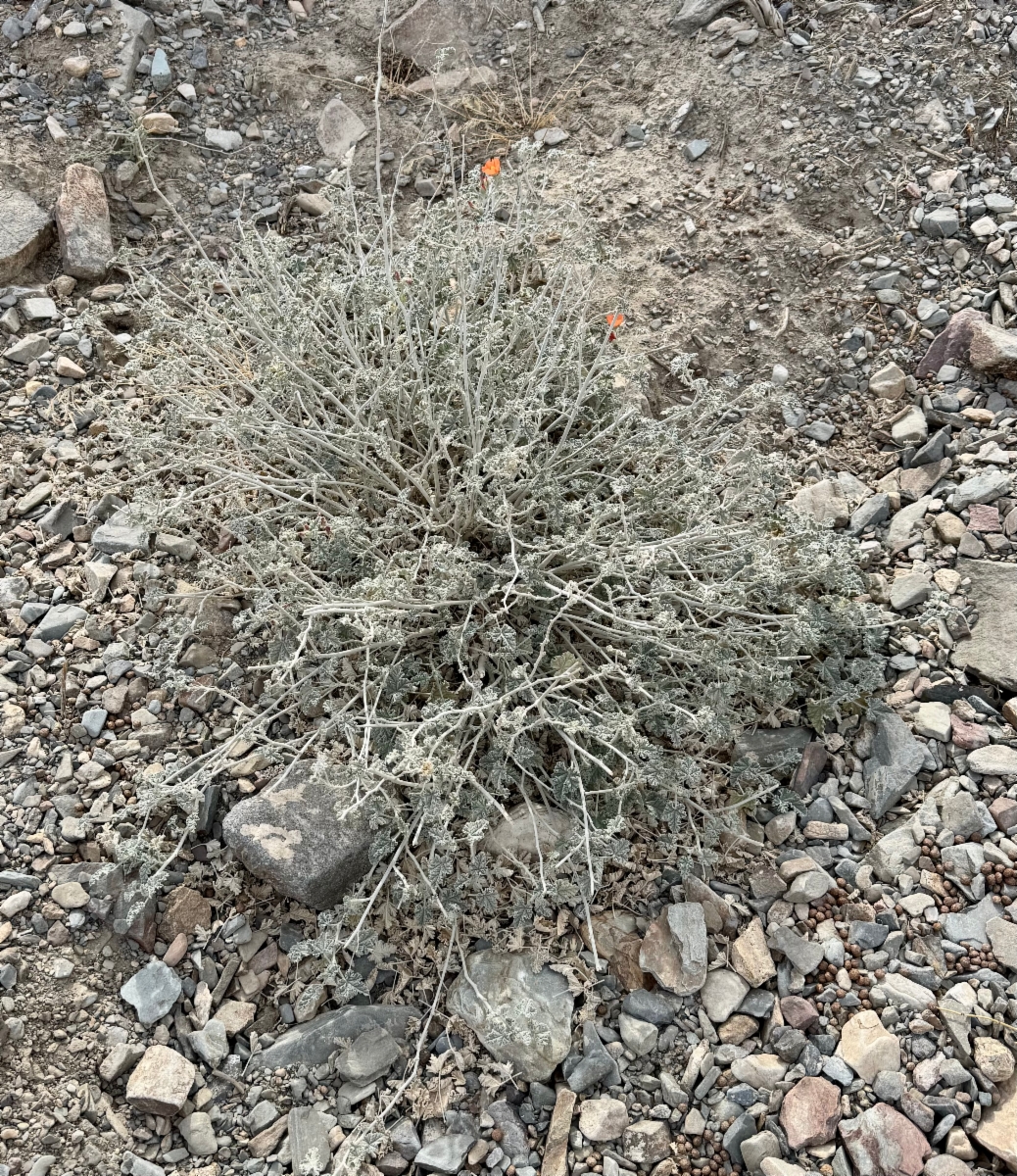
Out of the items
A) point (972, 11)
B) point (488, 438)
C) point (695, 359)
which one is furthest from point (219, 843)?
point (972, 11)

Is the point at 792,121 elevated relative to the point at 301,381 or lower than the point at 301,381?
elevated

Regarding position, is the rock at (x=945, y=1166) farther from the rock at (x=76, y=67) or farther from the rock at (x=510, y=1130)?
the rock at (x=76, y=67)

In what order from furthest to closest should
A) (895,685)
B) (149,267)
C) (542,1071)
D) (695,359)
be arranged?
(149,267), (695,359), (895,685), (542,1071)

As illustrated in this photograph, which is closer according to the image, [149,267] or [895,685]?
[895,685]

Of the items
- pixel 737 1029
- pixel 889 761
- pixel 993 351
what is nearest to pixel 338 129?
pixel 993 351

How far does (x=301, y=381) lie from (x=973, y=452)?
2358mm

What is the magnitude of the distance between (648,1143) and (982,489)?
2.31 metres

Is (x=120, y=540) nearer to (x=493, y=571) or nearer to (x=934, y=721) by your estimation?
(x=493, y=571)

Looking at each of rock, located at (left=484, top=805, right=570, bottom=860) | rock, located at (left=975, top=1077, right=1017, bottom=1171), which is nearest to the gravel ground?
rock, located at (left=975, top=1077, right=1017, bottom=1171)

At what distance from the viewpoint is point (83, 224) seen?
13.7 ft

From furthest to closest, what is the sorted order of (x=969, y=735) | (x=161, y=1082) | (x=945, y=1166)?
(x=969, y=735), (x=161, y=1082), (x=945, y=1166)

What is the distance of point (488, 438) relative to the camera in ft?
10.9

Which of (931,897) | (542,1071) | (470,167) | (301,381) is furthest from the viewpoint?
(470,167)

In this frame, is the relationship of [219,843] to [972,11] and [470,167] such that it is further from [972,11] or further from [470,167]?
[972,11]
